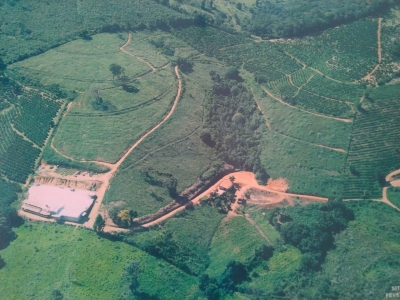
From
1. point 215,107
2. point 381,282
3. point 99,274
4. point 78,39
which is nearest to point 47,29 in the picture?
point 78,39

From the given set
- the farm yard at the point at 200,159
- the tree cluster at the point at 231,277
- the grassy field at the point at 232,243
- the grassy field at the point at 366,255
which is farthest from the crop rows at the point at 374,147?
the tree cluster at the point at 231,277

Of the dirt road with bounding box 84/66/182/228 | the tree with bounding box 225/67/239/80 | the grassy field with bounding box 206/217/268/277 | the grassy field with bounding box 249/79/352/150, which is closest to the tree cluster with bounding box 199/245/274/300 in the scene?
the grassy field with bounding box 206/217/268/277

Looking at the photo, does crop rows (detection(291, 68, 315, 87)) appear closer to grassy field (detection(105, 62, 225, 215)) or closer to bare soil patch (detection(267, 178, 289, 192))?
grassy field (detection(105, 62, 225, 215))

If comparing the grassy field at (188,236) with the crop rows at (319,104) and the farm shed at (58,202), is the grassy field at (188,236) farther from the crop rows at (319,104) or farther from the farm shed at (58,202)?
the crop rows at (319,104)

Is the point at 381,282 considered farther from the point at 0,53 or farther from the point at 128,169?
the point at 0,53

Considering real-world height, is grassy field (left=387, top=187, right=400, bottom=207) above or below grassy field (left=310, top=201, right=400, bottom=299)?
above

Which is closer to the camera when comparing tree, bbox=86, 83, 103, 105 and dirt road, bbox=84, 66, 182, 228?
Answer: dirt road, bbox=84, 66, 182, 228

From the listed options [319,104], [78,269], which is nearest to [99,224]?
[78,269]
